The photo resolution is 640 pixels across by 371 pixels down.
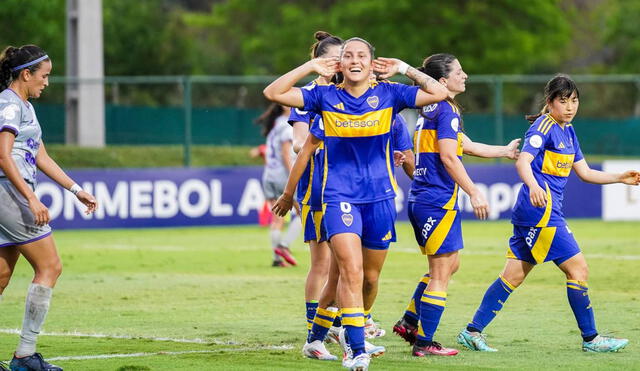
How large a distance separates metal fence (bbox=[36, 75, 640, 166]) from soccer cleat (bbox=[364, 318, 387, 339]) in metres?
14.1

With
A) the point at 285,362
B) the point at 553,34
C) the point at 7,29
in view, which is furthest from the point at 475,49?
the point at 285,362

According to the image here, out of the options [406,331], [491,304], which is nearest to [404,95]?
[491,304]

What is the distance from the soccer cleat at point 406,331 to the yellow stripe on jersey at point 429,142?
1.37m

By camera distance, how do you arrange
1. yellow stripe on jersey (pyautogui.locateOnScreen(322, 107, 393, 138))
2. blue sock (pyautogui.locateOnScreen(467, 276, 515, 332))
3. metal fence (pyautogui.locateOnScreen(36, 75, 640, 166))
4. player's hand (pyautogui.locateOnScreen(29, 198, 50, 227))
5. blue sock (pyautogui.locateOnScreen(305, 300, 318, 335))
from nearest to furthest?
player's hand (pyautogui.locateOnScreen(29, 198, 50, 227)), yellow stripe on jersey (pyautogui.locateOnScreen(322, 107, 393, 138)), blue sock (pyautogui.locateOnScreen(467, 276, 515, 332)), blue sock (pyautogui.locateOnScreen(305, 300, 318, 335)), metal fence (pyautogui.locateOnScreen(36, 75, 640, 166))

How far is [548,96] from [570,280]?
1333mm

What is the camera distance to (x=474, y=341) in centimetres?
847

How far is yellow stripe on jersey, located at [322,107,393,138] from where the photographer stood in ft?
24.9

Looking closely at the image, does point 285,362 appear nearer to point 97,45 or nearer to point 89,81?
point 89,81

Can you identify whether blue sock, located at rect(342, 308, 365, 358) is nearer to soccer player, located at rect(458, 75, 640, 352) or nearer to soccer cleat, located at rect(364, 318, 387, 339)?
soccer player, located at rect(458, 75, 640, 352)

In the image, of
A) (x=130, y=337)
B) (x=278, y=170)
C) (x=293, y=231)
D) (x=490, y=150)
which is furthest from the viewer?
(x=278, y=170)

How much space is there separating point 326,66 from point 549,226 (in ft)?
6.86

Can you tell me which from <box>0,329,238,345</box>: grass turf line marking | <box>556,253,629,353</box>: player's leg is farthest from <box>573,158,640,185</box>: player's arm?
<box>0,329,238,345</box>: grass turf line marking

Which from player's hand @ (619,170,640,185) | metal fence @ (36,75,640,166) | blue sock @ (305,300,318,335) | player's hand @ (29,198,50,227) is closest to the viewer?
player's hand @ (29,198,50,227)

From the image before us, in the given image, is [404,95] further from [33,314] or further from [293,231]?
[293,231]
